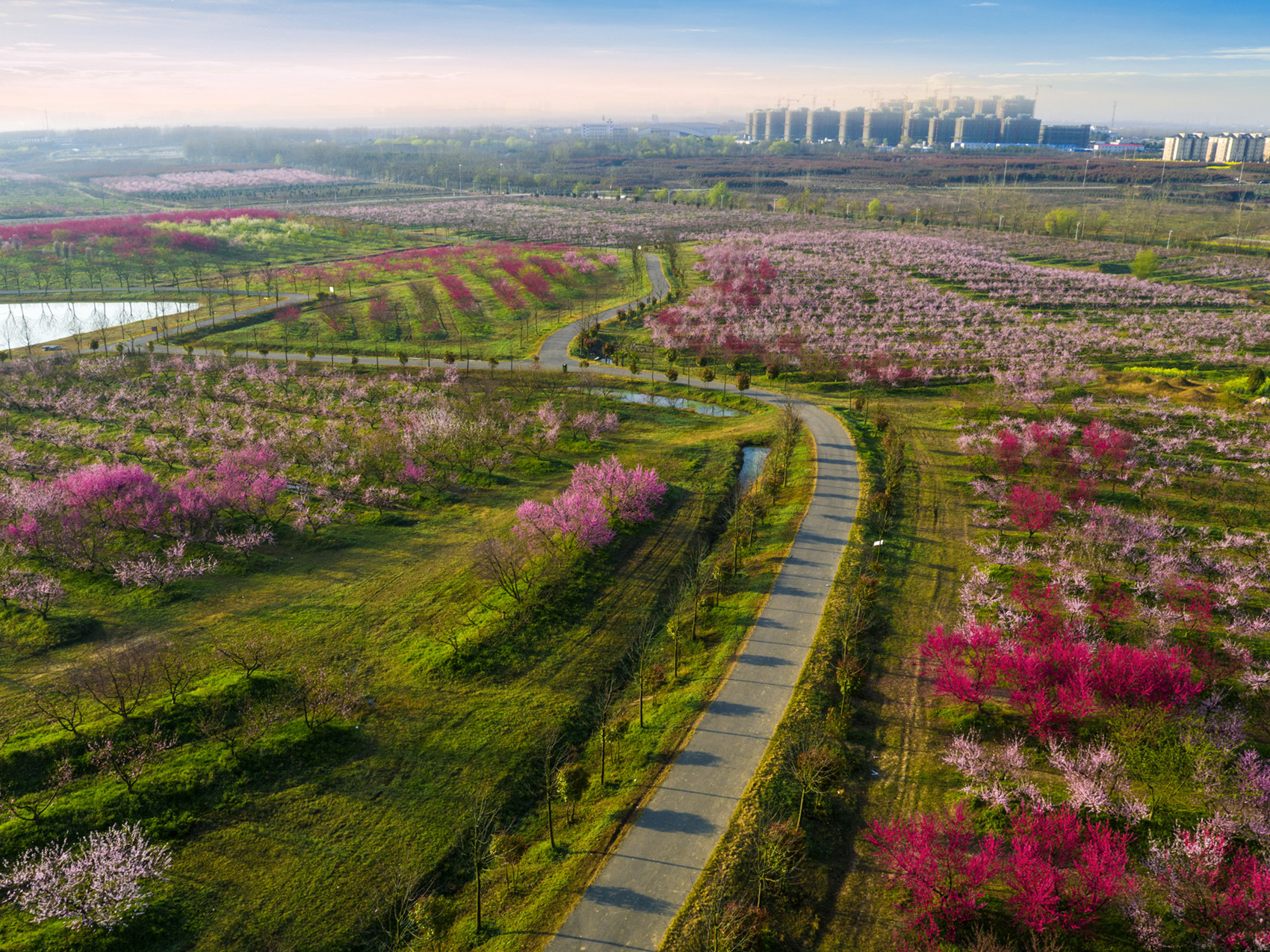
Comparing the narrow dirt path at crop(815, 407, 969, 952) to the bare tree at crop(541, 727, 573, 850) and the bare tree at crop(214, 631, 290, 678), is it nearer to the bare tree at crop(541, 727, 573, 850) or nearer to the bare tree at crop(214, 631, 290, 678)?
the bare tree at crop(541, 727, 573, 850)

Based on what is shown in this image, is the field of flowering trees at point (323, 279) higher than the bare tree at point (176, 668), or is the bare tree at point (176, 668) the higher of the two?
the field of flowering trees at point (323, 279)

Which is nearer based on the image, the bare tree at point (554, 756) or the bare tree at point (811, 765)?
the bare tree at point (811, 765)

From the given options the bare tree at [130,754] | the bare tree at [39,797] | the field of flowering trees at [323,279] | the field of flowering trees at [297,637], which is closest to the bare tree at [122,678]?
the field of flowering trees at [297,637]

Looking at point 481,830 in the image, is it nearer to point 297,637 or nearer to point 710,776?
point 710,776

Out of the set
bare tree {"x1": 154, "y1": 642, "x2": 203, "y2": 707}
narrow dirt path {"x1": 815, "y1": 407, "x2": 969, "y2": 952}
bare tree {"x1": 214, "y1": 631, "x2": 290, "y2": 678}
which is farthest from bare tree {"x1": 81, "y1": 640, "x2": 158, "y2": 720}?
narrow dirt path {"x1": 815, "y1": 407, "x2": 969, "y2": 952}

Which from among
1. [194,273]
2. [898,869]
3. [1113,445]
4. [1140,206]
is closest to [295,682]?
[898,869]

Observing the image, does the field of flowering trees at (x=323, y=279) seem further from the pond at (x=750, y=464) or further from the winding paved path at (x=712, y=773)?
the winding paved path at (x=712, y=773)
